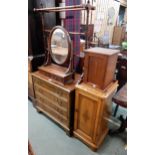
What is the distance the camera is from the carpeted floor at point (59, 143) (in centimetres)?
161

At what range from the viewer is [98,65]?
1.31 m

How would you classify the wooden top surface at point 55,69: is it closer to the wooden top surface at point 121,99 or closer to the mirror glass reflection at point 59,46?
the mirror glass reflection at point 59,46

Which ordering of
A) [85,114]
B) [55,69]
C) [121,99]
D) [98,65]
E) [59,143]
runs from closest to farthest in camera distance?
1. [98,65]
2. [121,99]
3. [85,114]
4. [59,143]
5. [55,69]

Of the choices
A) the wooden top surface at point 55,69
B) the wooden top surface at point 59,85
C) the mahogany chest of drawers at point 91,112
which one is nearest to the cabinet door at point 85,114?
the mahogany chest of drawers at point 91,112

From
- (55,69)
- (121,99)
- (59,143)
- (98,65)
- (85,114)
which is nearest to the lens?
(98,65)

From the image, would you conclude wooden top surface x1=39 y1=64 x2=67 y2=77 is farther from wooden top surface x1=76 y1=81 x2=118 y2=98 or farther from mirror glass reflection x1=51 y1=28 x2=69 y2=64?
wooden top surface x1=76 y1=81 x2=118 y2=98

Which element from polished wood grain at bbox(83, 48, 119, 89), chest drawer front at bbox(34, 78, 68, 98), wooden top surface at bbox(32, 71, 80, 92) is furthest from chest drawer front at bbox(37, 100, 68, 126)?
polished wood grain at bbox(83, 48, 119, 89)

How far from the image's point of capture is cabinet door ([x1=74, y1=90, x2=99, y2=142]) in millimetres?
1413

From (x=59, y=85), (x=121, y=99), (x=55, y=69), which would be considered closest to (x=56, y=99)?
(x=59, y=85)

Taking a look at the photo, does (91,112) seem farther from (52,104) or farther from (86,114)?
(52,104)

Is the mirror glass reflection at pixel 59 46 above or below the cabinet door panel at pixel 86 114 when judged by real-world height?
above

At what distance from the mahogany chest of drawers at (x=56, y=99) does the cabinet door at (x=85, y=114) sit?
0.30 ft

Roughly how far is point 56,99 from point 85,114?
1.45 feet
